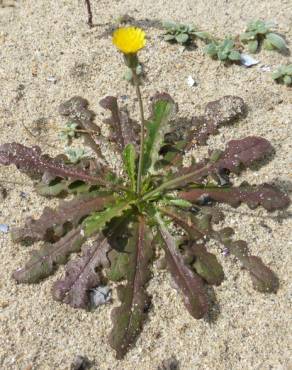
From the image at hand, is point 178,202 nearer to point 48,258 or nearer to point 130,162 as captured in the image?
point 130,162

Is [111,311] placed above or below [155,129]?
below

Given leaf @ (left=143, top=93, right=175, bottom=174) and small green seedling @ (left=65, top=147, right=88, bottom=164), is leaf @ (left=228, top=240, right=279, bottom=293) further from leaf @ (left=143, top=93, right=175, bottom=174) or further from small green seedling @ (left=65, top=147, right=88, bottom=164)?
small green seedling @ (left=65, top=147, right=88, bottom=164)

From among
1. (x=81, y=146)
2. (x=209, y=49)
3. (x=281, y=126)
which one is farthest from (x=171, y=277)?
(x=209, y=49)

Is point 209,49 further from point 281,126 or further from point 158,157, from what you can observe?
point 158,157

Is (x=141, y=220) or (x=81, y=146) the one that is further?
(x=81, y=146)

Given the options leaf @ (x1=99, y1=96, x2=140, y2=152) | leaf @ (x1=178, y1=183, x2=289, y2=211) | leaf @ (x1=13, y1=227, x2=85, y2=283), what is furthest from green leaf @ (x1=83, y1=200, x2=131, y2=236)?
leaf @ (x1=99, y1=96, x2=140, y2=152)

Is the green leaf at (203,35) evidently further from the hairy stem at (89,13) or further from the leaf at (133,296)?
the leaf at (133,296)

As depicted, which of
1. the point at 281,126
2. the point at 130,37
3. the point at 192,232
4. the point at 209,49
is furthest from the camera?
the point at 209,49
